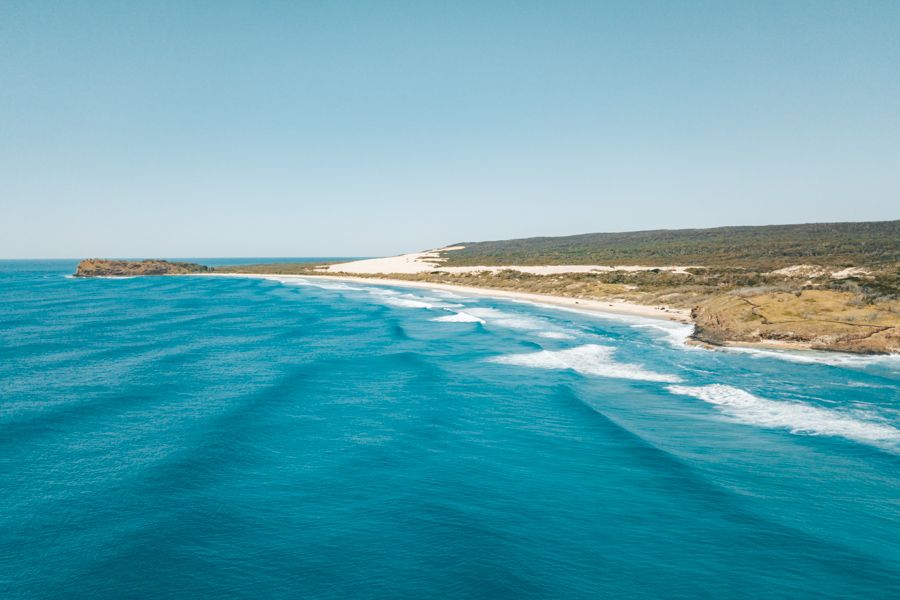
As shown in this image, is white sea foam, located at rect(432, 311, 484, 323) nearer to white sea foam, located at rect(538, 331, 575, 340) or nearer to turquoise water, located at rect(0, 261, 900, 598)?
white sea foam, located at rect(538, 331, 575, 340)

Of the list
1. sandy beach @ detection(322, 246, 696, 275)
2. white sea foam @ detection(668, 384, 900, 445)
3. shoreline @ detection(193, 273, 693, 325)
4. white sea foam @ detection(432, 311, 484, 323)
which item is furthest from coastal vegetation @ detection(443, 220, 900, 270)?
white sea foam @ detection(668, 384, 900, 445)

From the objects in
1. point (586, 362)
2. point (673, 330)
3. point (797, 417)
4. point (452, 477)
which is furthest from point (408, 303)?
point (452, 477)

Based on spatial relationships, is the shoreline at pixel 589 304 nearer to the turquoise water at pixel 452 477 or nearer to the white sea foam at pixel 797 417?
the turquoise water at pixel 452 477

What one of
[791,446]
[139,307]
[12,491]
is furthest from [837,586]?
[139,307]

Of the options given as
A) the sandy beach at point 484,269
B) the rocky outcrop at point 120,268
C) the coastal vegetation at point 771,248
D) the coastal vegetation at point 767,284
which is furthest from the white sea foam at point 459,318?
the rocky outcrop at point 120,268

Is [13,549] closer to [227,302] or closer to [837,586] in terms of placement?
[837,586]

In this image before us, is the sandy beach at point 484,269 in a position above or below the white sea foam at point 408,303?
above

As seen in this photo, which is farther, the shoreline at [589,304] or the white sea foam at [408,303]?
the white sea foam at [408,303]
